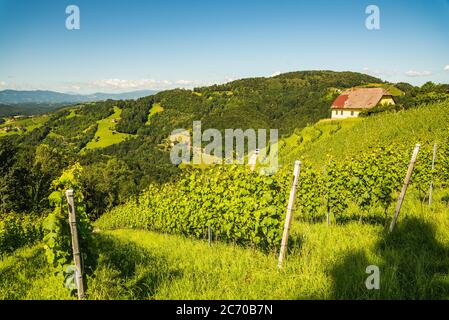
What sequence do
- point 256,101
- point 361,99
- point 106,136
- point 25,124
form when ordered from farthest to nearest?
point 256,101, point 25,124, point 106,136, point 361,99

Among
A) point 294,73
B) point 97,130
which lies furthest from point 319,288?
point 294,73

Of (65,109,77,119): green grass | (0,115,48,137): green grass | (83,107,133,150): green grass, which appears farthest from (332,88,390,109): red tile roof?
(65,109,77,119): green grass

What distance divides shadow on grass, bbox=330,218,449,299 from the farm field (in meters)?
105

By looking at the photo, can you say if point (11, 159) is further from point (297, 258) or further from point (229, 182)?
point (297, 258)

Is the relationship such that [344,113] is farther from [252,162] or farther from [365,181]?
[365,181]

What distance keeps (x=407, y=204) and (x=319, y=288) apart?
5.92 meters

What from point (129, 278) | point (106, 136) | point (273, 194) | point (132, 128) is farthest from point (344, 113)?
point (132, 128)

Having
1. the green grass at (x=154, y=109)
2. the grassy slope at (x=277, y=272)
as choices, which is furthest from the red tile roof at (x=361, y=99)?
the green grass at (x=154, y=109)

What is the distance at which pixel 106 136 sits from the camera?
358ft

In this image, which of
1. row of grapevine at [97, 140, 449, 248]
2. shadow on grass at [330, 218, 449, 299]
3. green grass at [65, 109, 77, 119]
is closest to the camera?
shadow on grass at [330, 218, 449, 299]

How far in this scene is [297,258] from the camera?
15.3 feet

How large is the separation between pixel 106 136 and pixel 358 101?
285 ft

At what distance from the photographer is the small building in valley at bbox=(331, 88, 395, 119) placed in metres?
49.9

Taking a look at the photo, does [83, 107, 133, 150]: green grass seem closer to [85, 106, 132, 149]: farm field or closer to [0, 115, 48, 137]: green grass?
[85, 106, 132, 149]: farm field
